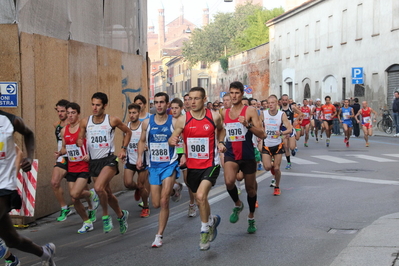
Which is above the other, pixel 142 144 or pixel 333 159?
pixel 142 144

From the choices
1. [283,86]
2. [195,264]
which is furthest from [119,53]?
[283,86]

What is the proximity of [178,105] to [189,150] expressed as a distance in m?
3.13

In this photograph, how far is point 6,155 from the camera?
5.66 metres

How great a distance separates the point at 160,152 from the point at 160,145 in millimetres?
112

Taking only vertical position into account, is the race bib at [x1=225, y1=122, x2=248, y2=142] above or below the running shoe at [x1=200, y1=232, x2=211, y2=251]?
above

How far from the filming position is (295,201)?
10906mm

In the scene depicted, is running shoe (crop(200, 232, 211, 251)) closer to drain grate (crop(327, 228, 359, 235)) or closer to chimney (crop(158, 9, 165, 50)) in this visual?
drain grate (crop(327, 228, 359, 235))

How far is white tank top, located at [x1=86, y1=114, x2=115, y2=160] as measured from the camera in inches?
349

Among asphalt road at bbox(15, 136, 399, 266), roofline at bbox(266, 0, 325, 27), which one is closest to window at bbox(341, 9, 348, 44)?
roofline at bbox(266, 0, 325, 27)

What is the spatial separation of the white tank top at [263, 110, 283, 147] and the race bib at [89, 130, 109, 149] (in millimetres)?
3894

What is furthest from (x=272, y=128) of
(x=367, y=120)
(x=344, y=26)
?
(x=344, y=26)

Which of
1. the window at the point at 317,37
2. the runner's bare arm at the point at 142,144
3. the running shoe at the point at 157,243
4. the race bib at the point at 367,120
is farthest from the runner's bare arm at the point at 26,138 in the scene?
the window at the point at 317,37

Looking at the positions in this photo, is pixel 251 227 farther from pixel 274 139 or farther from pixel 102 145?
pixel 274 139

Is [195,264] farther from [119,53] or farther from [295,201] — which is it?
[119,53]
